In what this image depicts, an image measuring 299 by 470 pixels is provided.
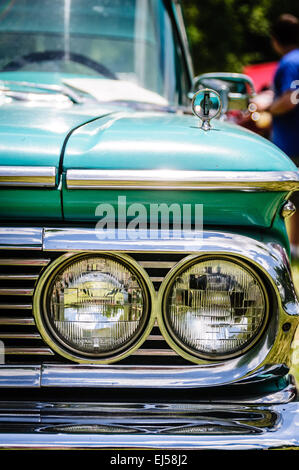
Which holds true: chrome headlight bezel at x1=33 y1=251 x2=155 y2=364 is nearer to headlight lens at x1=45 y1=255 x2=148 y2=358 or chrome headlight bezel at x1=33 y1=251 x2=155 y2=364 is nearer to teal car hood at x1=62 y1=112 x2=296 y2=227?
headlight lens at x1=45 y1=255 x2=148 y2=358

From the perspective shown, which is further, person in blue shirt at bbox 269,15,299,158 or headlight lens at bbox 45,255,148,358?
person in blue shirt at bbox 269,15,299,158

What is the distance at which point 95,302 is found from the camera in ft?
4.98

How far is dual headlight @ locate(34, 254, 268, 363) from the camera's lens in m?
1.52

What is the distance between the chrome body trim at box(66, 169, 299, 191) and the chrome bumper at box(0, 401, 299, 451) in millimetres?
527

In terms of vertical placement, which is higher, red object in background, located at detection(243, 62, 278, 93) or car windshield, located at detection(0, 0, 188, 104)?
red object in background, located at detection(243, 62, 278, 93)

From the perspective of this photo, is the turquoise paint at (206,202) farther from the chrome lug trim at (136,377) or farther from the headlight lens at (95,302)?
the chrome lug trim at (136,377)

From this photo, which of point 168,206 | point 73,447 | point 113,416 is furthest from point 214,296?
point 73,447

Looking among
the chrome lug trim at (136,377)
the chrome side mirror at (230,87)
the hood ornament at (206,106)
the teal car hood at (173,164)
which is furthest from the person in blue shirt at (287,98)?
the chrome lug trim at (136,377)

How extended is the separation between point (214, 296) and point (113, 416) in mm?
376

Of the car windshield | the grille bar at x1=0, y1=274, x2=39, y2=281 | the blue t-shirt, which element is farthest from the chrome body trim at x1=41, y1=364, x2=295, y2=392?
the blue t-shirt

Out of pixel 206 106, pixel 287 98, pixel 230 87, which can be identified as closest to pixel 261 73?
pixel 287 98

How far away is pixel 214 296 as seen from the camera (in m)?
1.53

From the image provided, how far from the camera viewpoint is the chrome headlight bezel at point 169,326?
1.51m

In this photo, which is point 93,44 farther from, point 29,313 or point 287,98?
point 287,98
